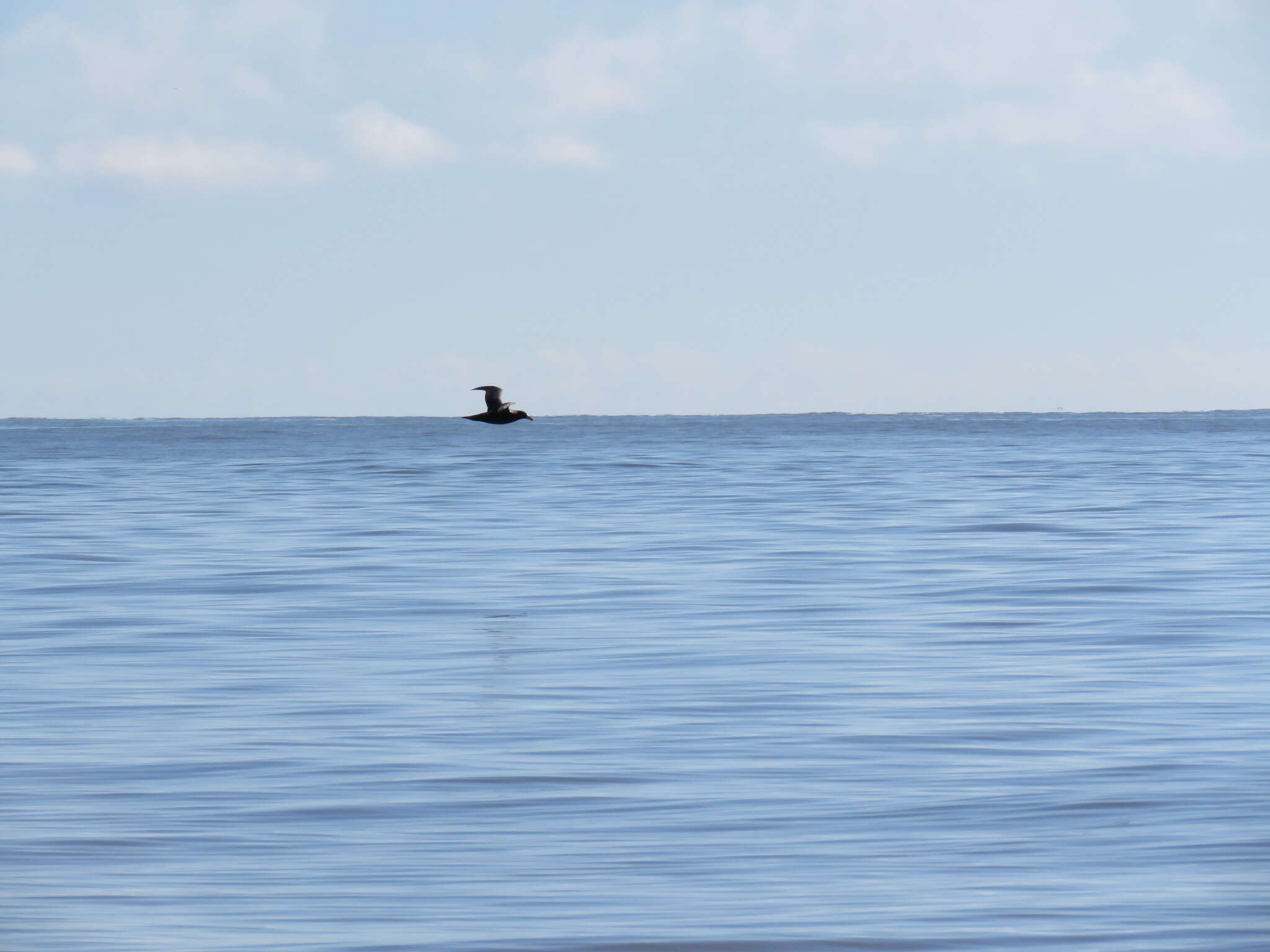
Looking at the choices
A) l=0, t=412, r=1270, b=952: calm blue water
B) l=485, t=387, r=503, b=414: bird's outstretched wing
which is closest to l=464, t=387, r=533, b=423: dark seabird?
l=485, t=387, r=503, b=414: bird's outstretched wing

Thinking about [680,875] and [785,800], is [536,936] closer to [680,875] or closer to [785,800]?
[680,875]

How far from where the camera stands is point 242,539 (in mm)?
23172

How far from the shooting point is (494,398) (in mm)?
29922

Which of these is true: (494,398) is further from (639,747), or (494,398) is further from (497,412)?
(639,747)

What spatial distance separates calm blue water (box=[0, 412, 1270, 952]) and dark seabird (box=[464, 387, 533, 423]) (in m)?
5.82

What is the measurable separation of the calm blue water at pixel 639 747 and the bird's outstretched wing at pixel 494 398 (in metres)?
7.55

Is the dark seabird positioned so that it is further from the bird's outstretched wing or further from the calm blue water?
the calm blue water

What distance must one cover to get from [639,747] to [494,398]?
21182mm

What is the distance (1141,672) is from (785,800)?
419cm

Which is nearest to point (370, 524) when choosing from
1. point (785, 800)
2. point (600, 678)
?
point (600, 678)

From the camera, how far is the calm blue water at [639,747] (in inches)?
253

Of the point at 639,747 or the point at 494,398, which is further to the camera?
the point at 494,398

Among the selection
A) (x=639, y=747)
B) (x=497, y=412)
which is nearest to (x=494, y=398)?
(x=497, y=412)

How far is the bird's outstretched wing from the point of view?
29.6 metres
